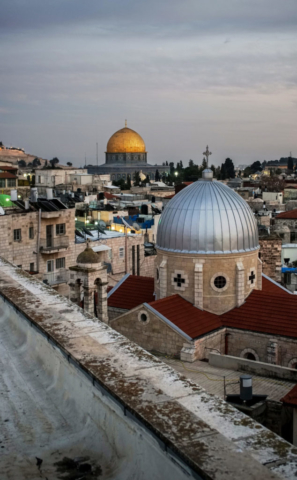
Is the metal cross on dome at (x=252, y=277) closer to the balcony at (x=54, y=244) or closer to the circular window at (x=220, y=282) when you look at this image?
the circular window at (x=220, y=282)

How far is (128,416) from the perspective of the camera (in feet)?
21.2

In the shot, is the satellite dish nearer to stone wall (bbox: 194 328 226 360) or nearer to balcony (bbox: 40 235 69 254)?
balcony (bbox: 40 235 69 254)

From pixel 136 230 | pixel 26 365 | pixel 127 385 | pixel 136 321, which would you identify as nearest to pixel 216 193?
pixel 136 321

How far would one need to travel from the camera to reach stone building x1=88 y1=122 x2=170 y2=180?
138 metres

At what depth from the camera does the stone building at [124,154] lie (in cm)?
13800

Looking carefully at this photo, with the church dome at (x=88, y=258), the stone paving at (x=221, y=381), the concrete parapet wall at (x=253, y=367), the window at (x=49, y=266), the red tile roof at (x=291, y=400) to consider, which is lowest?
the stone paving at (x=221, y=381)

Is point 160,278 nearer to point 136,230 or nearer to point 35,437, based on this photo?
point 35,437

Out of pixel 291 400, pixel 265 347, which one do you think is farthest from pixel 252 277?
pixel 291 400

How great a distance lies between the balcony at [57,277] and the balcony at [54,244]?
56.5 inches

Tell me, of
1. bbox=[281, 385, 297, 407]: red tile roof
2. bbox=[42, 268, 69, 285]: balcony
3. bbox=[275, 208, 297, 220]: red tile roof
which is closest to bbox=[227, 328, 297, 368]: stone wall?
bbox=[281, 385, 297, 407]: red tile roof

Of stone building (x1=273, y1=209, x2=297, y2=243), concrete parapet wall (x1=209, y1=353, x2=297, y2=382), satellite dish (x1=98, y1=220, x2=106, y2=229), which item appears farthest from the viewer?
stone building (x1=273, y1=209, x2=297, y2=243)

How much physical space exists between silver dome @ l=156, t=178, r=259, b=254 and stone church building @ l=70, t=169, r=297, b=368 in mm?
41

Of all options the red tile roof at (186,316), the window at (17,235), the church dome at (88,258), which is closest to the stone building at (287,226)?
the window at (17,235)

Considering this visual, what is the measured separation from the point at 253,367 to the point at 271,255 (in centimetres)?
1530
